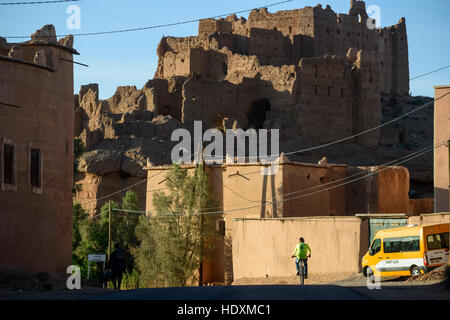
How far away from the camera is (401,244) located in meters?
24.0

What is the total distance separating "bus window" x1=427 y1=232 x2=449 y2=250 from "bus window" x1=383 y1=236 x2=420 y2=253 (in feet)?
0.97

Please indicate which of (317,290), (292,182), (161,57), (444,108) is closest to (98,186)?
(161,57)

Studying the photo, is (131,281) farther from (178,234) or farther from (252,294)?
(252,294)

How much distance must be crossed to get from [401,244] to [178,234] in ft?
48.2

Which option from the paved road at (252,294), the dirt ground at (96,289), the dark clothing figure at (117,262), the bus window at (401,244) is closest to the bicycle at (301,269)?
the dirt ground at (96,289)

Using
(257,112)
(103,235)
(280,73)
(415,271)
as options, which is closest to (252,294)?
(415,271)

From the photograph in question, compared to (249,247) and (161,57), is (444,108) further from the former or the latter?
(161,57)

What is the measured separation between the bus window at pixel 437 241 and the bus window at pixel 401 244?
30 centimetres

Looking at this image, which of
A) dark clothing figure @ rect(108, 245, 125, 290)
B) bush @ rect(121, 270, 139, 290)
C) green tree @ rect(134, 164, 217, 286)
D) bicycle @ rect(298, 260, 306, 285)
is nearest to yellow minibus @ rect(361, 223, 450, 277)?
bicycle @ rect(298, 260, 306, 285)

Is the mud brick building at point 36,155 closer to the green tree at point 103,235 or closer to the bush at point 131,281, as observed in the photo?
the bush at point 131,281

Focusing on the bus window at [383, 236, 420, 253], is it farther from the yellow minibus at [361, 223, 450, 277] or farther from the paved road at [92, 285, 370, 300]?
the paved road at [92, 285, 370, 300]

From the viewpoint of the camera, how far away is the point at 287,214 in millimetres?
35656

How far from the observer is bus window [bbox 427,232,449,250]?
23.2 m

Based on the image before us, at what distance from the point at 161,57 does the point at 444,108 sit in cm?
3666
